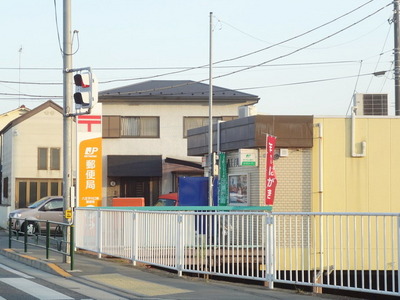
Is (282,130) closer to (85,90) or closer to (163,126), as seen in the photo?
(85,90)

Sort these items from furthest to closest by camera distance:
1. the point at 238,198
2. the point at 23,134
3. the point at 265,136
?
the point at 23,134 → the point at 238,198 → the point at 265,136

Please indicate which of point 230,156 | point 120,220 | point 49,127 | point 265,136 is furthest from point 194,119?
point 120,220

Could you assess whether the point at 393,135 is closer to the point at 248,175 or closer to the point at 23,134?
the point at 248,175

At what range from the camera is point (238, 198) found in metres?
25.5

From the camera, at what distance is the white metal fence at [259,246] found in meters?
12.3

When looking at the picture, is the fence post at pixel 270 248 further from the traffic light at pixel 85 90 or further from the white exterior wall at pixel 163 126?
the white exterior wall at pixel 163 126

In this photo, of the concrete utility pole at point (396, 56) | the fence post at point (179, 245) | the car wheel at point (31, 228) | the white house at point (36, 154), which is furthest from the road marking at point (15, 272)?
the white house at point (36, 154)

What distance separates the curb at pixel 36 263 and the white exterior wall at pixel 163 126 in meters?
24.1

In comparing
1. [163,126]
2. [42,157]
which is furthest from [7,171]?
[163,126]

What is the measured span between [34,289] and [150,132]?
108 feet

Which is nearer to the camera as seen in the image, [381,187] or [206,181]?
[381,187]

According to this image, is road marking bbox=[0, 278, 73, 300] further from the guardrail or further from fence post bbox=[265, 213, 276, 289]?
fence post bbox=[265, 213, 276, 289]

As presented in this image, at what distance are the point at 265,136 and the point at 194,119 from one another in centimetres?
2199

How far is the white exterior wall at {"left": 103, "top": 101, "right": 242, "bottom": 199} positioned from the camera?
4534 cm
